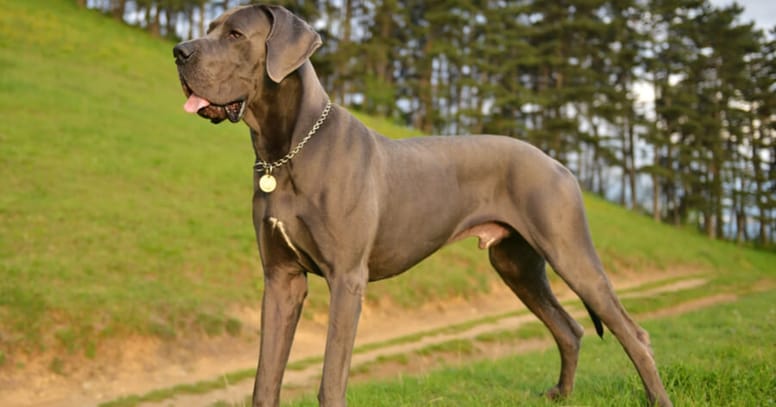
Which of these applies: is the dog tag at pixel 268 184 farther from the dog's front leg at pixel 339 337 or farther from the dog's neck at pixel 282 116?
the dog's front leg at pixel 339 337

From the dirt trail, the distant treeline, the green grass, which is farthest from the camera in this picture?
the distant treeline

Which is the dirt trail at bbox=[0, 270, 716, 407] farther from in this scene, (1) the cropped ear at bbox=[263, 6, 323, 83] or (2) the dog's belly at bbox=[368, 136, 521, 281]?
(1) the cropped ear at bbox=[263, 6, 323, 83]

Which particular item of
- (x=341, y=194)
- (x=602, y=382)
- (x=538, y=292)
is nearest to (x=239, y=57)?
(x=341, y=194)

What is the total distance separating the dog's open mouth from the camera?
3039 mm

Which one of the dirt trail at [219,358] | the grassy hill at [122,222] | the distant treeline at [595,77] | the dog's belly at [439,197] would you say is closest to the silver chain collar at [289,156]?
the dog's belly at [439,197]

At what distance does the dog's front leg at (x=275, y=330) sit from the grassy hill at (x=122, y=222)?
230 inches

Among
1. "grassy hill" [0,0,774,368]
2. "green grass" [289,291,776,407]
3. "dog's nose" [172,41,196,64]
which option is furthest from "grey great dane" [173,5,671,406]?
"grassy hill" [0,0,774,368]

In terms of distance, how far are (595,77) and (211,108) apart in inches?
1669

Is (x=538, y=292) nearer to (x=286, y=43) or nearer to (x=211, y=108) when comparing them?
(x=286, y=43)

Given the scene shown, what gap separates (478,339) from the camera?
11.4 metres

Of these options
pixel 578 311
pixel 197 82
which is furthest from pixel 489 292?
pixel 197 82

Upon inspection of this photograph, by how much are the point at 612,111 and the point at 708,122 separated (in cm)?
682

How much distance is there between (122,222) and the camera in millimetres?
12461

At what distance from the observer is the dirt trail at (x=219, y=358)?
293 inches
